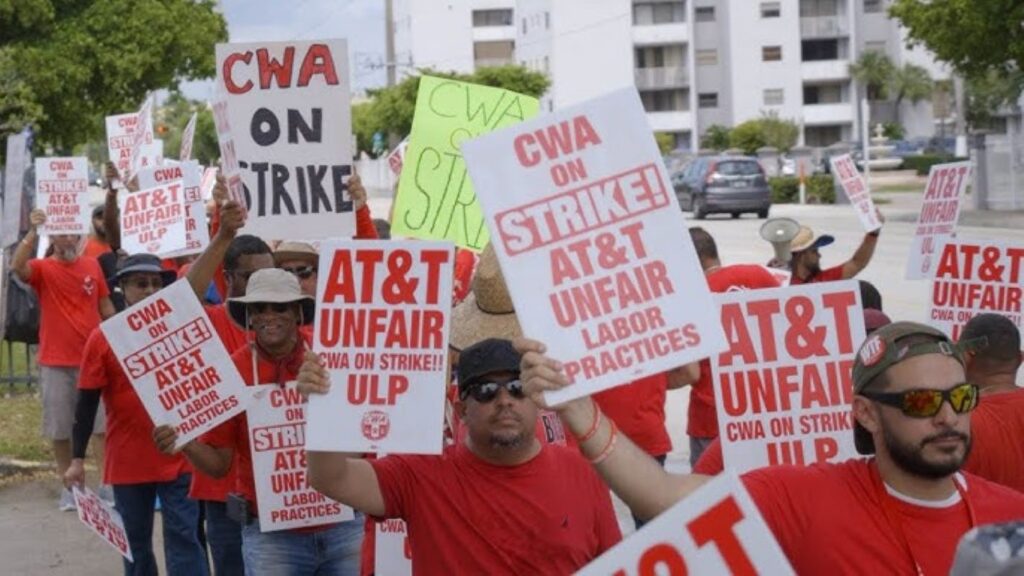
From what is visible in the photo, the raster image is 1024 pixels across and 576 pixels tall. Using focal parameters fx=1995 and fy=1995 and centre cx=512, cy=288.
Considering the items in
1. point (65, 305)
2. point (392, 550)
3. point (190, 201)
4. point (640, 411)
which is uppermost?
point (190, 201)

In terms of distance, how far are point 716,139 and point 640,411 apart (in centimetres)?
7997

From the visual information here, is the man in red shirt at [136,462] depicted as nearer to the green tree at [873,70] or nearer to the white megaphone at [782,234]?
the white megaphone at [782,234]

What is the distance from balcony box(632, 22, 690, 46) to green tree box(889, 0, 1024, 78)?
5810cm

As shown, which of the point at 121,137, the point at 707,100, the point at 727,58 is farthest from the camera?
the point at 707,100

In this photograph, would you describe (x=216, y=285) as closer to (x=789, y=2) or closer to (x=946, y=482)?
(x=946, y=482)

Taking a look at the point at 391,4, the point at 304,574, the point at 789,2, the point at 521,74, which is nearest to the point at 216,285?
the point at 304,574

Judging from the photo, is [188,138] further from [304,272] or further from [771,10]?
[771,10]

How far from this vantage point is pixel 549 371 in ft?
13.8

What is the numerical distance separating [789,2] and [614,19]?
28.6 ft

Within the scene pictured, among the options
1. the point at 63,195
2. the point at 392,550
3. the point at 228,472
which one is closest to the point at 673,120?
the point at 63,195

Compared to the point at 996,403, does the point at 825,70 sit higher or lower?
higher

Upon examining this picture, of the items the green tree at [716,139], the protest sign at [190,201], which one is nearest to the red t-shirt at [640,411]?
the protest sign at [190,201]

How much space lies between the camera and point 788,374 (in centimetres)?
643

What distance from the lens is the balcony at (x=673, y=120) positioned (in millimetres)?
98000
